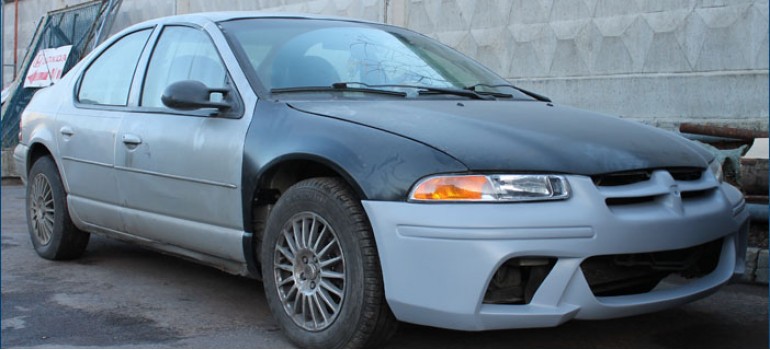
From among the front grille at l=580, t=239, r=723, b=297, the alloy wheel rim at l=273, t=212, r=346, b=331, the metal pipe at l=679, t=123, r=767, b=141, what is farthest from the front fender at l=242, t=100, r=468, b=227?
the metal pipe at l=679, t=123, r=767, b=141

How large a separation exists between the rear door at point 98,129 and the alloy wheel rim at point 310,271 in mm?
1551

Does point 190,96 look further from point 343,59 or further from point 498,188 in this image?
point 498,188

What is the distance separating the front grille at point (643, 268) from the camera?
135 inches

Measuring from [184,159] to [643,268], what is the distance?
216 centimetres

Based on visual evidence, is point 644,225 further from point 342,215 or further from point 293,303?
point 293,303

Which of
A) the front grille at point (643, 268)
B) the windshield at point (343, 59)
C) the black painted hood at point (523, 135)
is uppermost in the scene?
the windshield at point (343, 59)

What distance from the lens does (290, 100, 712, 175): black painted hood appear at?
11.2 feet

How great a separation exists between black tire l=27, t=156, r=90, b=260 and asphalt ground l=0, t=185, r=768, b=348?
0.36 feet

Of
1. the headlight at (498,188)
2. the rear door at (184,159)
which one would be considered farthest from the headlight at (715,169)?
the rear door at (184,159)

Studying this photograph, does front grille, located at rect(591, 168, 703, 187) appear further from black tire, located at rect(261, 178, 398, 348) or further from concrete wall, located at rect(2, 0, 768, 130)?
concrete wall, located at rect(2, 0, 768, 130)

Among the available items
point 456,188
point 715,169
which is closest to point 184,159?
point 456,188

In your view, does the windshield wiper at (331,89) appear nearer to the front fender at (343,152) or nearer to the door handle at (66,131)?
the front fender at (343,152)

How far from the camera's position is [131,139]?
4.86 metres

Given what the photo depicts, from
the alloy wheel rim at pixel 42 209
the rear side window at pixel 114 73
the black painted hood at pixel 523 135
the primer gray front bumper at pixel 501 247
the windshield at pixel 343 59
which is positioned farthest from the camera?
the alloy wheel rim at pixel 42 209
